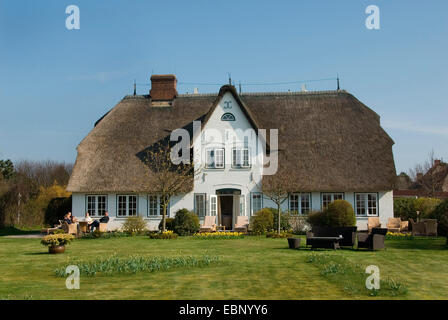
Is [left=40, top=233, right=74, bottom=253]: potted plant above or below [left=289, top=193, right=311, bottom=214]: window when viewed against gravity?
below

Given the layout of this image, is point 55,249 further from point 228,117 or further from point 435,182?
point 435,182

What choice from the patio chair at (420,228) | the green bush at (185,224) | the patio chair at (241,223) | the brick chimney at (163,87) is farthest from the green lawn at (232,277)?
the brick chimney at (163,87)

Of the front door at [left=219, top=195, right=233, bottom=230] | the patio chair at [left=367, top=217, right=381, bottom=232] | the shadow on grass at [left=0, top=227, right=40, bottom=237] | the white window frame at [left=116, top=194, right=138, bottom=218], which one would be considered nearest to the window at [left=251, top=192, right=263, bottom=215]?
the front door at [left=219, top=195, right=233, bottom=230]

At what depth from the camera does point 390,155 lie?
29828 mm

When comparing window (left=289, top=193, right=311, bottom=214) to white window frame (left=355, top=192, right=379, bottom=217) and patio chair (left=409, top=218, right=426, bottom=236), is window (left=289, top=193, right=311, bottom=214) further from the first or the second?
patio chair (left=409, top=218, right=426, bottom=236)

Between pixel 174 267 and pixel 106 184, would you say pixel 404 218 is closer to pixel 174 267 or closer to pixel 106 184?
pixel 106 184

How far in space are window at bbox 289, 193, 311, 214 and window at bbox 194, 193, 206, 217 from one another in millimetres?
5246

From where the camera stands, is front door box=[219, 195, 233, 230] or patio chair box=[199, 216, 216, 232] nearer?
patio chair box=[199, 216, 216, 232]

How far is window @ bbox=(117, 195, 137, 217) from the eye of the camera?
30375 millimetres

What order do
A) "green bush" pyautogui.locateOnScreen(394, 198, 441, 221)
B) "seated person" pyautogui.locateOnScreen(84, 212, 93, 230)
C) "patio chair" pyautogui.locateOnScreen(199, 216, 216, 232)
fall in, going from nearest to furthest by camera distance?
1. "patio chair" pyautogui.locateOnScreen(199, 216, 216, 232)
2. "seated person" pyautogui.locateOnScreen(84, 212, 93, 230)
3. "green bush" pyautogui.locateOnScreen(394, 198, 441, 221)

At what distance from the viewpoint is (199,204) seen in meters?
30.0

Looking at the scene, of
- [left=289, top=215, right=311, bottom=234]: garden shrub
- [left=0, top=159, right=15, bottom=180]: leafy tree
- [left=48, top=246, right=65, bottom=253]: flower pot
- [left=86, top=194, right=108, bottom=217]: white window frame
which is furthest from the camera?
[left=0, top=159, right=15, bottom=180]: leafy tree
